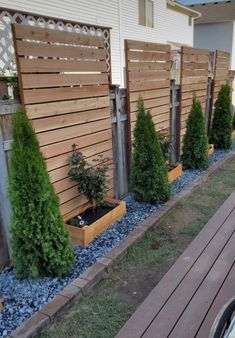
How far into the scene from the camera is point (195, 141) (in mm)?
5270

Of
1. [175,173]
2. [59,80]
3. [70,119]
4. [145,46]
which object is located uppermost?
[145,46]

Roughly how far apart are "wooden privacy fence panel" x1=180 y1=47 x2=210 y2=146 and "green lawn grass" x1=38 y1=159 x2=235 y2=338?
6.87 ft

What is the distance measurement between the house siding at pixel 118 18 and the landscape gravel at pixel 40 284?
5968mm

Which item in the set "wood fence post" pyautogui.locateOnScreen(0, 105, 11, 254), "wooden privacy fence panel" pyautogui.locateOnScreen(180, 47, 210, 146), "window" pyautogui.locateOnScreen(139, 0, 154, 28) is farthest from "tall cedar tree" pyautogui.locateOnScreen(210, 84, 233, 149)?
"window" pyautogui.locateOnScreen(139, 0, 154, 28)

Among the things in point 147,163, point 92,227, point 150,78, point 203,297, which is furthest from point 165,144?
point 203,297

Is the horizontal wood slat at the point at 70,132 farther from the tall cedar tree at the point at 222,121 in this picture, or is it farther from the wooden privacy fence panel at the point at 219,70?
the wooden privacy fence panel at the point at 219,70

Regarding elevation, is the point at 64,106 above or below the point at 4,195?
above

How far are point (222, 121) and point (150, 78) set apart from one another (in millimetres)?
2953

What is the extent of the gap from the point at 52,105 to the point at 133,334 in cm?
203

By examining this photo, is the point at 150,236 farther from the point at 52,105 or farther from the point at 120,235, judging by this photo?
the point at 52,105

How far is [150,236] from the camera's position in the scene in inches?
127

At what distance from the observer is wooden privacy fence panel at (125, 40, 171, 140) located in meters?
3.87

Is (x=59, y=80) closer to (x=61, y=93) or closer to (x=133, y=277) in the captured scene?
(x=61, y=93)

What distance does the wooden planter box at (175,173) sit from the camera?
470cm
